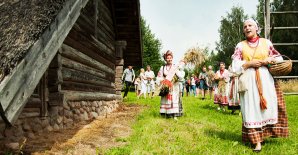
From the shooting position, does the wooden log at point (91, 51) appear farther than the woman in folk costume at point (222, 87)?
No

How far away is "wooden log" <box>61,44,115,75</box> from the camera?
7.28m

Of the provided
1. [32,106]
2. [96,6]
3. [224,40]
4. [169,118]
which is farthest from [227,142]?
[224,40]

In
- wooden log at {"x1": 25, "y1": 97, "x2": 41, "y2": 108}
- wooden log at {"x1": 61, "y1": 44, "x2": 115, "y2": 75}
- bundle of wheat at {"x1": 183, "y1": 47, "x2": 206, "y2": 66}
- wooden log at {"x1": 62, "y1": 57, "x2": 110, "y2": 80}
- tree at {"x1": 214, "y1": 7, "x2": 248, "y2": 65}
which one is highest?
tree at {"x1": 214, "y1": 7, "x2": 248, "y2": 65}

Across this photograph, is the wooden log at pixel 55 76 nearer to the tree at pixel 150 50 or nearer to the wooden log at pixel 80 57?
the wooden log at pixel 80 57

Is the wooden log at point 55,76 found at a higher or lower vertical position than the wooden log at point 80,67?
lower

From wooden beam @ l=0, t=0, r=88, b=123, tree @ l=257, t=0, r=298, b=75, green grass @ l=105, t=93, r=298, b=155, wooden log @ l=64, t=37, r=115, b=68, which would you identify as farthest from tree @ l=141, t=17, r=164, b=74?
wooden beam @ l=0, t=0, r=88, b=123

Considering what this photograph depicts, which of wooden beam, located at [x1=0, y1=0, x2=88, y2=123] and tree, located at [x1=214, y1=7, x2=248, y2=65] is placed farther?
tree, located at [x1=214, y1=7, x2=248, y2=65]

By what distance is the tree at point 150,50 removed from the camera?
139ft

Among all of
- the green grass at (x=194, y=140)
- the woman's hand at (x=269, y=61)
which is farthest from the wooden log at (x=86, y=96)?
the woman's hand at (x=269, y=61)

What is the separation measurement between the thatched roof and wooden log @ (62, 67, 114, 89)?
2.93 meters

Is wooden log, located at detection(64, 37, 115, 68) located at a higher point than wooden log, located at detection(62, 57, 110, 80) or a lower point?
higher

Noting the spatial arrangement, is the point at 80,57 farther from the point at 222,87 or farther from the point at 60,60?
the point at 222,87

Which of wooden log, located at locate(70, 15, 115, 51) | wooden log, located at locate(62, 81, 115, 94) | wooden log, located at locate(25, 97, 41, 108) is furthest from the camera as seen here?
wooden log, located at locate(70, 15, 115, 51)

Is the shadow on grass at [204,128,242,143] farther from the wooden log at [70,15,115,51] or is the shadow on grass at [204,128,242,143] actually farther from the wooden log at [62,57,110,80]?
the wooden log at [70,15,115,51]
